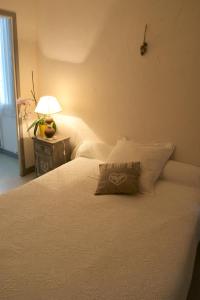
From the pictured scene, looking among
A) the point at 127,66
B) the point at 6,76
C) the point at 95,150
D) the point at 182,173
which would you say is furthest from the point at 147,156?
the point at 6,76

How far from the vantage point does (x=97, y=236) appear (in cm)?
155

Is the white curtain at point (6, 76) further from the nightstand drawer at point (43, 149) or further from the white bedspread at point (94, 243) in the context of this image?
the white bedspread at point (94, 243)

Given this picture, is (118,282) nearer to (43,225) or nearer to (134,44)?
(43,225)

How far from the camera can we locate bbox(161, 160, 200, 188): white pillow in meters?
2.30

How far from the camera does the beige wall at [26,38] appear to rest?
2.98m

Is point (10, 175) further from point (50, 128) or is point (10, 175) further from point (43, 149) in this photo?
point (50, 128)

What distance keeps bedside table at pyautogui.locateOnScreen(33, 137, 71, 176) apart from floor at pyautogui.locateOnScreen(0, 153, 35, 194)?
0.30 m

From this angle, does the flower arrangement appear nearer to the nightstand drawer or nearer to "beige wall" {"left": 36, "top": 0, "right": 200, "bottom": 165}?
the nightstand drawer

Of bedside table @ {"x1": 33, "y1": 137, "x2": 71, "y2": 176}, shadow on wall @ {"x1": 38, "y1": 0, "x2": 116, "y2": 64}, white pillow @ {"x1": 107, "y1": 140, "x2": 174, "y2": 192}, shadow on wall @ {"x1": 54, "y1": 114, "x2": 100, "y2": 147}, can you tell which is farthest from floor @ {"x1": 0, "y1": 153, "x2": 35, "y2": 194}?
shadow on wall @ {"x1": 38, "y1": 0, "x2": 116, "y2": 64}

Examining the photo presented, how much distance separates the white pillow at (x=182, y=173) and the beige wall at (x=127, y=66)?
0.51 feet

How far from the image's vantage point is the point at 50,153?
3117 mm

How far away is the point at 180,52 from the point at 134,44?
0.50 meters

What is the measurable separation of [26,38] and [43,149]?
146 cm

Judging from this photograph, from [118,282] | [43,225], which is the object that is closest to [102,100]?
[43,225]
